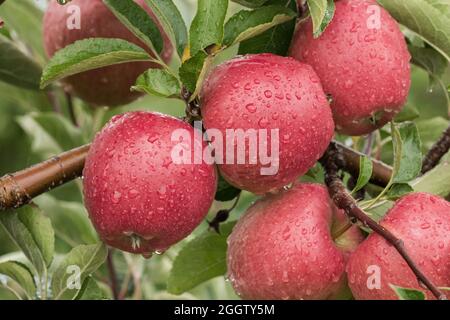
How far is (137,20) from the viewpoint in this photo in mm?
1119

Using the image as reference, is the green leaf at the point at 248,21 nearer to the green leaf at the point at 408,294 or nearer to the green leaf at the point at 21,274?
the green leaf at the point at 408,294

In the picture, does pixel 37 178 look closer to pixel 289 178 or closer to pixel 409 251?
pixel 289 178

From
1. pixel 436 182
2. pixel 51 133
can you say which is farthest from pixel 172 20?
pixel 51 133

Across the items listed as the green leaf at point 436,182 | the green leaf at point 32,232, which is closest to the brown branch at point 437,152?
the green leaf at point 436,182

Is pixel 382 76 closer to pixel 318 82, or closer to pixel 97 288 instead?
pixel 318 82

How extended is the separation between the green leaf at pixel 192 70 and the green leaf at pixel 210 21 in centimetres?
3

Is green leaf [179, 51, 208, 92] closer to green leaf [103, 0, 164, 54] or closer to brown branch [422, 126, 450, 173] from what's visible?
green leaf [103, 0, 164, 54]

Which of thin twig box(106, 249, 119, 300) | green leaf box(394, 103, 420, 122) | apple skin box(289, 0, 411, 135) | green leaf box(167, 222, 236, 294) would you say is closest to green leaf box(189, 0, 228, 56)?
apple skin box(289, 0, 411, 135)

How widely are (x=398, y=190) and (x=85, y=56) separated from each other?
398 mm

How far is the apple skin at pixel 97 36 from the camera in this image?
51.9 inches

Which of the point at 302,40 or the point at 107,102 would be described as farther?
the point at 107,102
